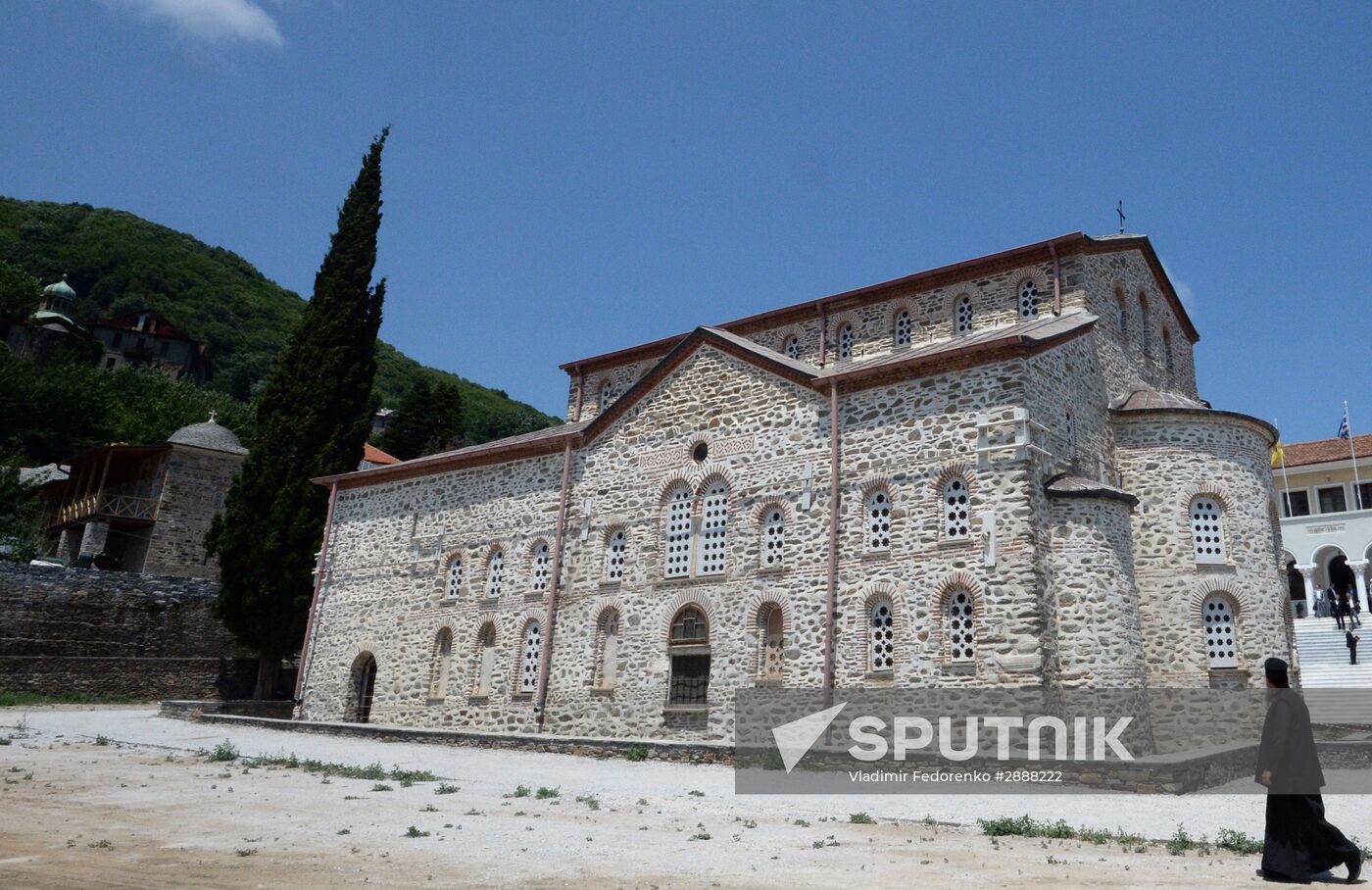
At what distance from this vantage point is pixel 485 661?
891 inches

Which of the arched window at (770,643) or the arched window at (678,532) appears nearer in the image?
the arched window at (770,643)

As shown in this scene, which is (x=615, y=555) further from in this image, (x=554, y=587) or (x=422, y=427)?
(x=422, y=427)

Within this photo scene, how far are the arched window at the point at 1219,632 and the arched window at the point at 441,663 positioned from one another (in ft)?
53.2

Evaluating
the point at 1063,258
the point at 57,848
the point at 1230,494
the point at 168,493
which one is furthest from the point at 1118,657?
the point at 168,493

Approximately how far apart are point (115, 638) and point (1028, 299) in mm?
27217

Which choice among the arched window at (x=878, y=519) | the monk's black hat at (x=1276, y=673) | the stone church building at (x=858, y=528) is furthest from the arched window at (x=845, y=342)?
the monk's black hat at (x=1276, y=673)

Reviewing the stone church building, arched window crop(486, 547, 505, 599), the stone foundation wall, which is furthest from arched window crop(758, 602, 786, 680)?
the stone foundation wall

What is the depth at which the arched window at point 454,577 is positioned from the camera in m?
23.8

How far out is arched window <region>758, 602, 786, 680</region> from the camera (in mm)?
18031

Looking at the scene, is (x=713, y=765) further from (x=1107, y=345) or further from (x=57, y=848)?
(x=1107, y=345)

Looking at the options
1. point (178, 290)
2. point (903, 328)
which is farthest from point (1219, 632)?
point (178, 290)

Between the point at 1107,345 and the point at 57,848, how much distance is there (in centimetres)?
1963

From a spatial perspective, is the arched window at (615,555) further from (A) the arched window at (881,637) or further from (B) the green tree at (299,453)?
(B) the green tree at (299,453)

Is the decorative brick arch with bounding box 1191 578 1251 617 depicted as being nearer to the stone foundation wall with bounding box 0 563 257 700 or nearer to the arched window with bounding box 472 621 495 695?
the arched window with bounding box 472 621 495 695
